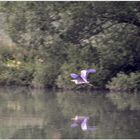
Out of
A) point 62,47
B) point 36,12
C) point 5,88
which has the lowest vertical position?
point 5,88

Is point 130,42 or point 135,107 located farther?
point 130,42

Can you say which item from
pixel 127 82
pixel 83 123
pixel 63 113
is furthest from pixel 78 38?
pixel 83 123

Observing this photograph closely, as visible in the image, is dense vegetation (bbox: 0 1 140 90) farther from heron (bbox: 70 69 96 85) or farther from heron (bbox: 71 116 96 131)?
heron (bbox: 71 116 96 131)

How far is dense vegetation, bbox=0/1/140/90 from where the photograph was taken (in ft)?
79.1

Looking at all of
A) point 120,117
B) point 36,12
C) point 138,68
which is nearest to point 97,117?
point 120,117

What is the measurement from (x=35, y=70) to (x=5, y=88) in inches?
57.1

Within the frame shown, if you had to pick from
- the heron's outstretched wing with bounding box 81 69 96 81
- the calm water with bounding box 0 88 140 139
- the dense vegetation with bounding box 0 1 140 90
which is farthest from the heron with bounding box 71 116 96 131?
the dense vegetation with bounding box 0 1 140 90

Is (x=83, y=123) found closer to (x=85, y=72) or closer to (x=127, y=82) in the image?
(x=85, y=72)

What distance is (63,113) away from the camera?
63.0 feet

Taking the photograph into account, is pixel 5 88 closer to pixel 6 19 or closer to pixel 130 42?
pixel 6 19

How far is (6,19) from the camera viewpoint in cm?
2506

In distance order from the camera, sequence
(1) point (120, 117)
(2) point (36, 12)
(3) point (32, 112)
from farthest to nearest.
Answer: (2) point (36, 12) < (3) point (32, 112) < (1) point (120, 117)

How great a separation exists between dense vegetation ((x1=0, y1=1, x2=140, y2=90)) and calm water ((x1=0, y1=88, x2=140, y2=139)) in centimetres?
111

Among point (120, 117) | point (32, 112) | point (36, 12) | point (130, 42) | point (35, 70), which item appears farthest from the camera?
point (35, 70)
